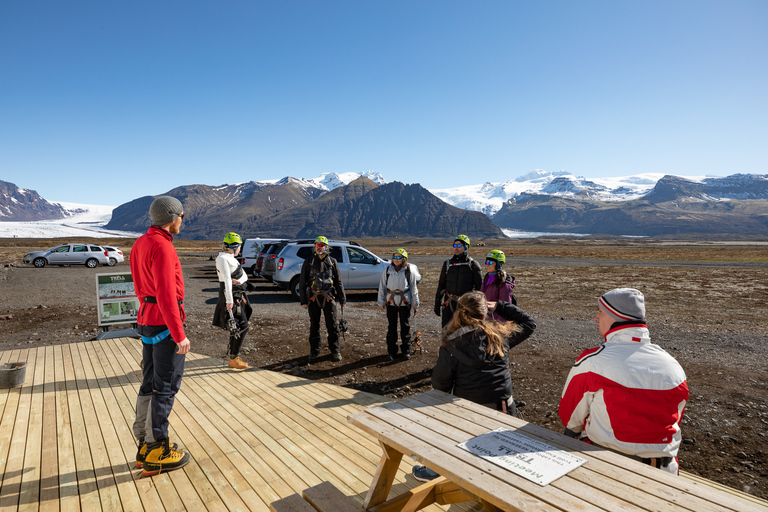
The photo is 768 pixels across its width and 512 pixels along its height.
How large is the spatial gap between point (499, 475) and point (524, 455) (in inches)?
9.4

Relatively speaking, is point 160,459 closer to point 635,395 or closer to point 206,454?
point 206,454

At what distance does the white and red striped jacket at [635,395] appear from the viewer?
2.17 metres

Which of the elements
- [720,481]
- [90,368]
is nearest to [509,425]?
[720,481]

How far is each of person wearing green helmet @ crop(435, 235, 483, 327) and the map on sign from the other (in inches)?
154

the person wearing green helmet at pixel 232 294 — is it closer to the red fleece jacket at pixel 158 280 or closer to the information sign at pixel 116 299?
the red fleece jacket at pixel 158 280

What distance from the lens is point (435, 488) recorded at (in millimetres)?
2773

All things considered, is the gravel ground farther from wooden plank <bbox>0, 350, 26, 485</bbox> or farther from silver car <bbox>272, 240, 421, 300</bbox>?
wooden plank <bbox>0, 350, 26, 485</bbox>

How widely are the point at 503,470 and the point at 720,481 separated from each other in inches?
131

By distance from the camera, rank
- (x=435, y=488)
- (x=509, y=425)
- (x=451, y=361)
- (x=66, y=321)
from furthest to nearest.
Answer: (x=66, y=321), (x=451, y=361), (x=435, y=488), (x=509, y=425)

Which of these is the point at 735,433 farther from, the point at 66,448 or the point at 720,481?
the point at 66,448

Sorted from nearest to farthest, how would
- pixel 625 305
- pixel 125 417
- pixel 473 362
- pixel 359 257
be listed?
1. pixel 625 305
2. pixel 473 362
3. pixel 125 417
4. pixel 359 257

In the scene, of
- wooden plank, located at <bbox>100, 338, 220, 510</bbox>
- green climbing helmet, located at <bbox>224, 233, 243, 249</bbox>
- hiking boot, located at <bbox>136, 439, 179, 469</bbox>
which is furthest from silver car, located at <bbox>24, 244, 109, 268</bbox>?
hiking boot, located at <bbox>136, 439, 179, 469</bbox>

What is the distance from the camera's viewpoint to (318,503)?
251 cm

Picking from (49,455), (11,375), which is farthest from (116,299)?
(49,455)
